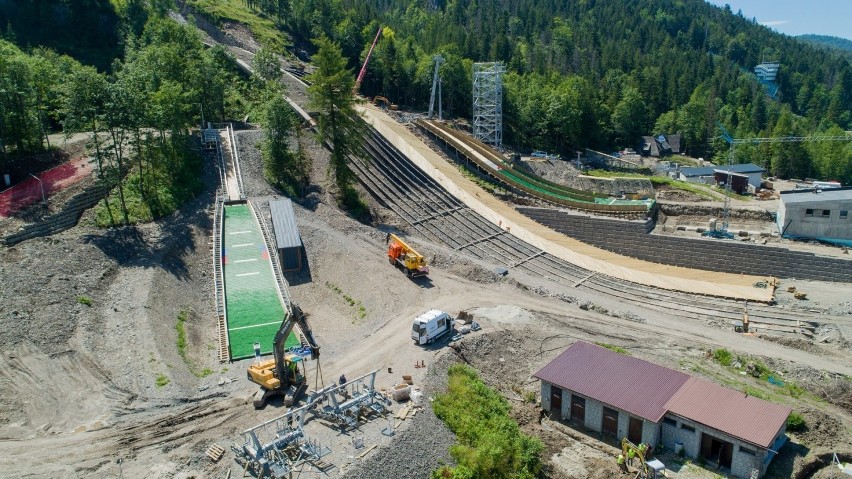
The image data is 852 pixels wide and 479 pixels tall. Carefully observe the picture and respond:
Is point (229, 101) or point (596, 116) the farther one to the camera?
point (596, 116)

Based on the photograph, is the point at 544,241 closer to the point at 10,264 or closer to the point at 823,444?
the point at 823,444

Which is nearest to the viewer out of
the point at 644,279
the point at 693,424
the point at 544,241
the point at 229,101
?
the point at 693,424

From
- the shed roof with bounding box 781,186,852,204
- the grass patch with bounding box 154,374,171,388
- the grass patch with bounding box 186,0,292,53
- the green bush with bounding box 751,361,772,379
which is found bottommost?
the green bush with bounding box 751,361,772,379

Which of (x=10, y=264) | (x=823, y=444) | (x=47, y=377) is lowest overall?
(x=823, y=444)

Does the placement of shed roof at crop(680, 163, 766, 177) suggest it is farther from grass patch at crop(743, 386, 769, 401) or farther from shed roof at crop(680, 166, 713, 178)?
grass patch at crop(743, 386, 769, 401)

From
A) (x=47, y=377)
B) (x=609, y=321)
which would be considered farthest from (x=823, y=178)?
(x=47, y=377)

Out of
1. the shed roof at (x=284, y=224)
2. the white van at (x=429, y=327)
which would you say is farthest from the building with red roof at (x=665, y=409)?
the shed roof at (x=284, y=224)

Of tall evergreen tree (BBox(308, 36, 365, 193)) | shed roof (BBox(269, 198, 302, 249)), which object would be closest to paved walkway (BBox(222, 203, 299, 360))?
shed roof (BBox(269, 198, 302, 249))
